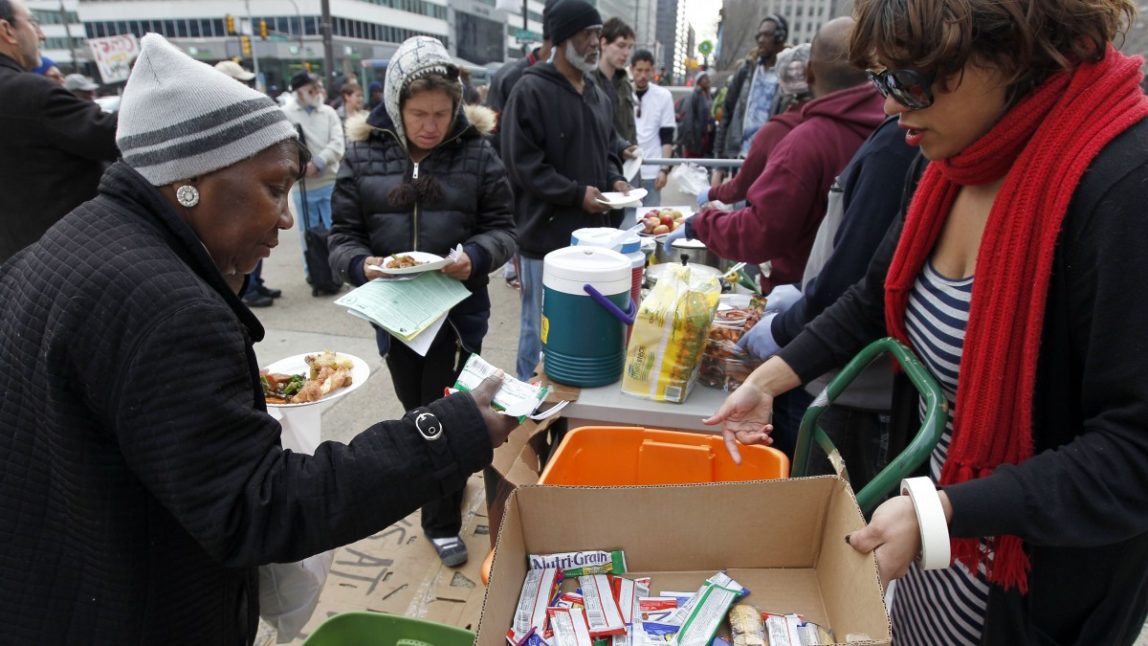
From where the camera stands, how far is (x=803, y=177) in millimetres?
2416

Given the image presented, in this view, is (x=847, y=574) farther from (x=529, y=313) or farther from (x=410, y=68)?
(x=529, y=313)

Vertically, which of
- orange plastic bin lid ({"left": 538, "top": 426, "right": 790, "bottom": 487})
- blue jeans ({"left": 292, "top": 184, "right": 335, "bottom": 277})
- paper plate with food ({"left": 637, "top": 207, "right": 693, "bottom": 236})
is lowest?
blue jeans ({"left": 292, "top": 184, "right": 335, "bottom": 277})

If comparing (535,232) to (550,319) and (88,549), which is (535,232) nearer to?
(550,319)

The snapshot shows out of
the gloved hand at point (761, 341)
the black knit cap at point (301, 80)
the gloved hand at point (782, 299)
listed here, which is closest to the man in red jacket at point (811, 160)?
the gloved hand at point (782, 299)

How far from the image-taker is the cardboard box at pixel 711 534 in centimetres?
123

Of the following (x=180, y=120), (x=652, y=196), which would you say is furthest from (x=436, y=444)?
(x=652, y=196)

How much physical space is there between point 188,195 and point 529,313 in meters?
2.88

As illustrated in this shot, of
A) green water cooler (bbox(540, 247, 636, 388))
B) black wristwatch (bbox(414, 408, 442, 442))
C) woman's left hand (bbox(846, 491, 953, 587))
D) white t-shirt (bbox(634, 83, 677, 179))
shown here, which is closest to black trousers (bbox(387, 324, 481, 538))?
green water cooler (bbox(540, 247, 636, 388))

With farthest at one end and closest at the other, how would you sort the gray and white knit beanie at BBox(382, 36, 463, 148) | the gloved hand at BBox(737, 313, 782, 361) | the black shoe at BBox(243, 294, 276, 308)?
the black shoe at BBox(243, 294, 276, 308), the gray and white knit beanie at BBox(382, 36, 463, 148), the gloved hand at BBox(737, 313, 782, 361)

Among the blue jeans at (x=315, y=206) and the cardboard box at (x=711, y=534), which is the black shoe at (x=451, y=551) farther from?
the blue jeans at (x=315, y=206)

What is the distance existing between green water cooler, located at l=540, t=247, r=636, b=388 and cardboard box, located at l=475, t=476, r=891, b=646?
0.87 m

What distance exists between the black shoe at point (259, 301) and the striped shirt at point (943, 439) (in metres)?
5.97

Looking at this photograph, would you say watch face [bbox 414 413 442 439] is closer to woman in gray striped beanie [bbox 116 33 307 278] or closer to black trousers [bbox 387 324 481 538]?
woman in gray striped beanie [bbox 116 33 307 278]

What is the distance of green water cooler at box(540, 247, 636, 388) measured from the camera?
2.06 m
